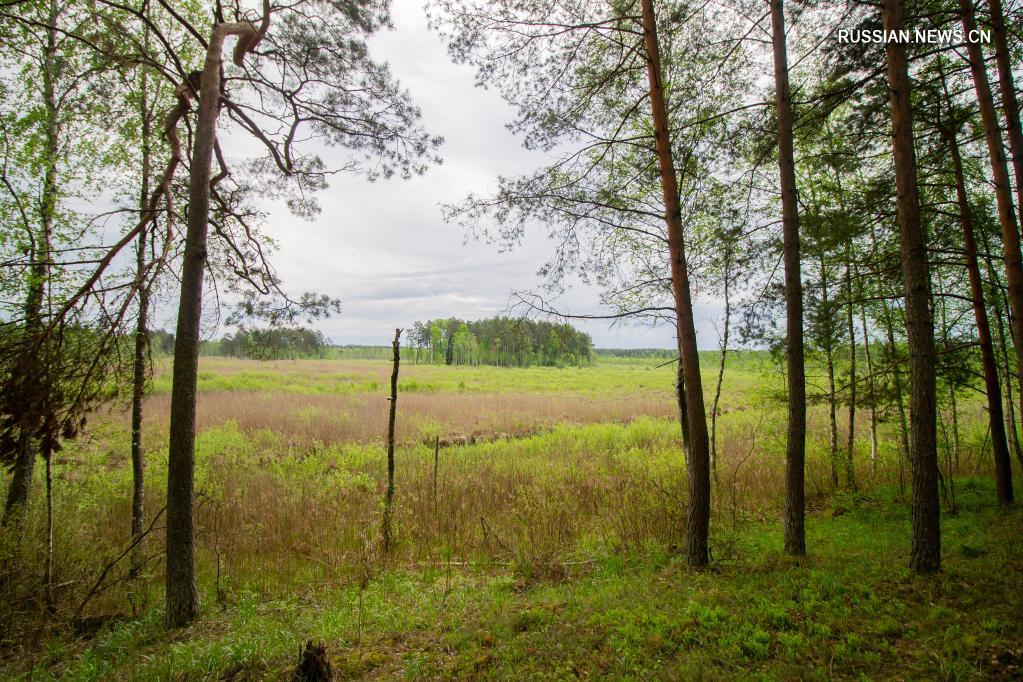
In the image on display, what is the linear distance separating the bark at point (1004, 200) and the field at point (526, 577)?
8.79ft

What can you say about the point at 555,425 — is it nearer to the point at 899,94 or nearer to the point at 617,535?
the point at 617,535

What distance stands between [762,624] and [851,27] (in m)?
7.06

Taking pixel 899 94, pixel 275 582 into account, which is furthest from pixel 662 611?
pixel 899 94

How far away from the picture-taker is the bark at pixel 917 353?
4422mm

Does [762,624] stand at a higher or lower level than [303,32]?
lower

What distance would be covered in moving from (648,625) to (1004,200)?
6.53 m

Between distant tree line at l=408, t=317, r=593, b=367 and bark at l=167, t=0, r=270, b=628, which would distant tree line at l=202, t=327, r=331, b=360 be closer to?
bark at l=167, t=0, r=270, b=628

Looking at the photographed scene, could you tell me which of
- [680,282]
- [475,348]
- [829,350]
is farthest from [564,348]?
[475,348]

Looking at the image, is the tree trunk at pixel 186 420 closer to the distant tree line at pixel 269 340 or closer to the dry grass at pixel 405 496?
the dry grass at pixel 405 496

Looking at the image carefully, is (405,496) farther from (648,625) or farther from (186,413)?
(648,625)

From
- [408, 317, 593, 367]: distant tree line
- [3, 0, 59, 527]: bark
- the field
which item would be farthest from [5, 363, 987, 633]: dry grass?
[408, 317, 593, 367]: distant tree line

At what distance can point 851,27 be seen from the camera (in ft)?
18.2

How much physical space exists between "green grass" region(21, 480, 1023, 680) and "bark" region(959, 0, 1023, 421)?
2.66 m

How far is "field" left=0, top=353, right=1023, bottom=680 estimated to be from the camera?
355 centimetres
